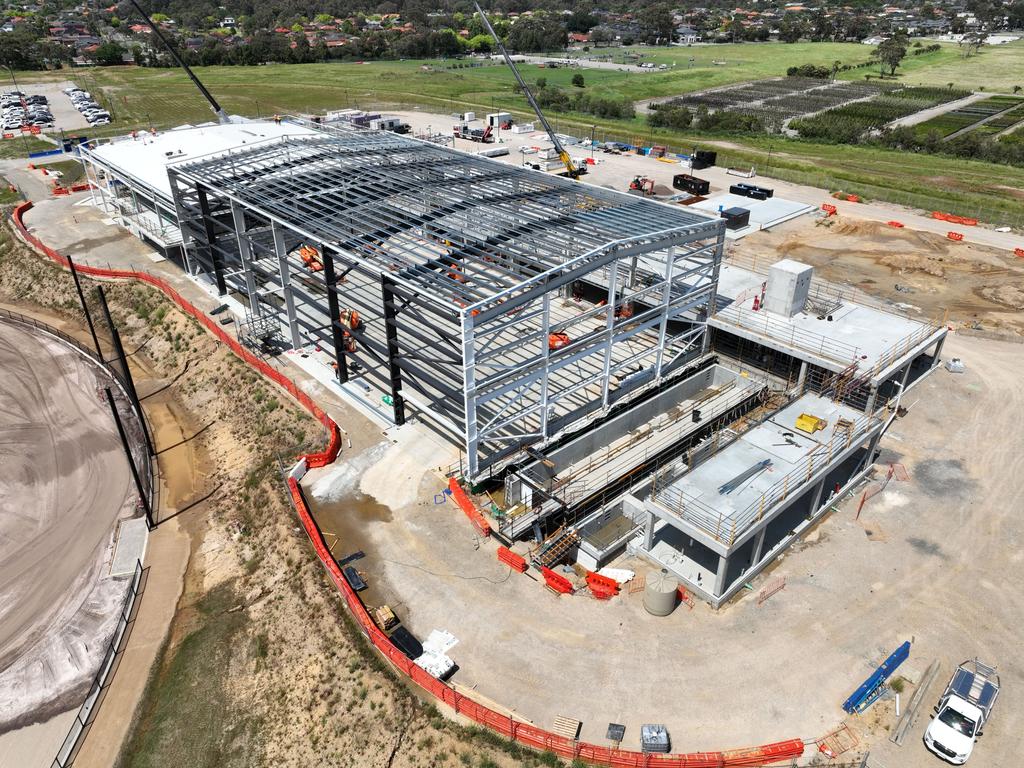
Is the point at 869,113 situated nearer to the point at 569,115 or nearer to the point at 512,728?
the point at 569,115

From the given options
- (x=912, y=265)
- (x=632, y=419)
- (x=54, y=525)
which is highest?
(x=912, y=265)

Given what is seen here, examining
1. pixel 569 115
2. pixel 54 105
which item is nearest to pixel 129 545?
pixel 569 115

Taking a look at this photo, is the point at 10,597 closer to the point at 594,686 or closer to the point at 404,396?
the point at 404,396

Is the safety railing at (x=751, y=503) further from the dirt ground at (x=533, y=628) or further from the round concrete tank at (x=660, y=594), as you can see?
the dirt ground at (x=533, y=628)

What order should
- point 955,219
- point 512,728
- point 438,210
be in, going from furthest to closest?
point 955,219 → point 438,210 → point 512,728

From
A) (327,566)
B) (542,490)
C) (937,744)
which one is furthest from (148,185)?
(937,744)

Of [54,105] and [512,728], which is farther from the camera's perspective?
[54,105]
